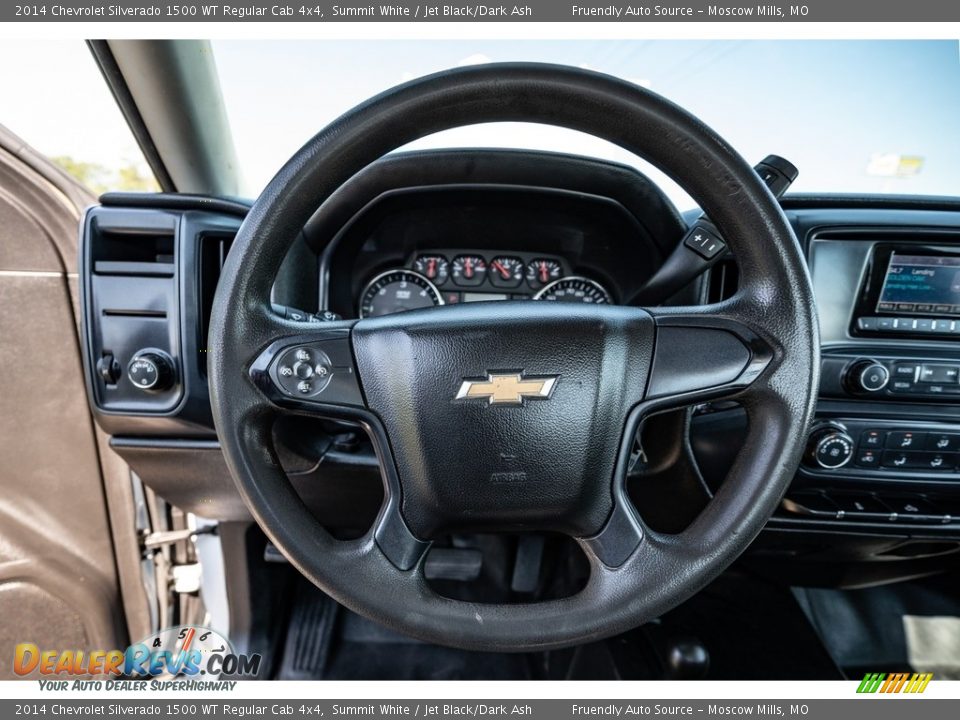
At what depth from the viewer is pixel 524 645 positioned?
2.26 feet

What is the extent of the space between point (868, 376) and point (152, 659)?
1744 mm

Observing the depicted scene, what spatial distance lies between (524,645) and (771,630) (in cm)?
113

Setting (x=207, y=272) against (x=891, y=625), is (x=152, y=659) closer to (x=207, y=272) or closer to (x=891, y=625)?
(x=207, y=272)

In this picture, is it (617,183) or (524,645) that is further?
(617,183)

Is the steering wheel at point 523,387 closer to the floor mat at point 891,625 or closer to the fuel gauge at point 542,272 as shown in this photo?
the fuel gauge at point 542,272

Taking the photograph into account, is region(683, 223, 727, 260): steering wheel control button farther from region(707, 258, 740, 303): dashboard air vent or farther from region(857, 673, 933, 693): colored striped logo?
region(857, 673, 933, 693): colored striped logo

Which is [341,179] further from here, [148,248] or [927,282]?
[927,282]

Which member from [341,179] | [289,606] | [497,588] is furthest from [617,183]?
[289,606]

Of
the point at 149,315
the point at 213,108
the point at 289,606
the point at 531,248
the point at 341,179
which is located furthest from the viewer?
the point at 289,606

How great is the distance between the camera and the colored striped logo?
1209mm

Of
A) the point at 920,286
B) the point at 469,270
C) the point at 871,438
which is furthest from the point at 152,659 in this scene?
the point at 920,286

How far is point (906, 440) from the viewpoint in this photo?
1.04m

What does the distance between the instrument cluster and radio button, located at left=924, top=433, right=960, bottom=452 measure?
685mm

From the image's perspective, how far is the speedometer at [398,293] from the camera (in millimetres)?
1239
